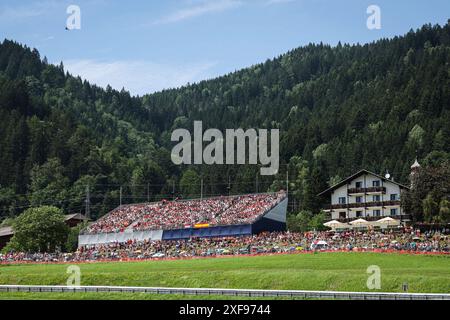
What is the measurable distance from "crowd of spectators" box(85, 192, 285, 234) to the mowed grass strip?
22423 mm

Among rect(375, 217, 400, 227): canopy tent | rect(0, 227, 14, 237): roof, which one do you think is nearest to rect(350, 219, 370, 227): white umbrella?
rect(375, 217, 400, 227): canopy tent

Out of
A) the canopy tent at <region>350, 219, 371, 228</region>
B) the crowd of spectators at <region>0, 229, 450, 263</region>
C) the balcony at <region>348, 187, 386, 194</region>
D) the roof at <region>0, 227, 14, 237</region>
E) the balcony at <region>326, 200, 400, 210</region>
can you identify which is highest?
the balcony at <region>348, 187, 386, 194</region>

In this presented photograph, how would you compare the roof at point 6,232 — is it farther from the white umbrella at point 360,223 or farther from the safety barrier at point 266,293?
the safety barrier at point 266,293

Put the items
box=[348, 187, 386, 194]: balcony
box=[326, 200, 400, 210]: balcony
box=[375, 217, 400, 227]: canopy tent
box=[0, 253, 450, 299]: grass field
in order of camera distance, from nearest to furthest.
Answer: box=[0, 253, 450, 299]: grass field, box=[375, 217, 400, 227]: canopy tent, box=[326, 200, 400, 210]: balcony, box=[348, 187, 386, 194]: balcony

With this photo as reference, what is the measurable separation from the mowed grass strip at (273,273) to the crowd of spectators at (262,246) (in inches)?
114

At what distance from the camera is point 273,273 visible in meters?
59.2

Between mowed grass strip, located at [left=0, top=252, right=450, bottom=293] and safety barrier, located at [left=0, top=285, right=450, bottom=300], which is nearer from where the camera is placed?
safety barrier, located at [left=0, top=285, right=450, bottom=300]

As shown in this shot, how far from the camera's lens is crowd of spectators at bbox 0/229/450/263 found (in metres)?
68.9

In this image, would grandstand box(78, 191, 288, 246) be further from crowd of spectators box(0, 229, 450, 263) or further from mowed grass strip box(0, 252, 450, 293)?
mowed grass strip box(0, 252, 450, 293)

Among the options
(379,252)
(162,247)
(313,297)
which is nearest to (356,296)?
(313,297)

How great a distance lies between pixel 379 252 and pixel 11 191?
12939cm

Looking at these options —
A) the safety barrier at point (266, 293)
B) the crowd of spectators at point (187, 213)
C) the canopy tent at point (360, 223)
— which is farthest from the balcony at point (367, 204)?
the safety barrier at point (266, 293)

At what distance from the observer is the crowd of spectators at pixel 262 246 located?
68875 millimetres

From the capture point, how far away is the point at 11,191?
181625mm
